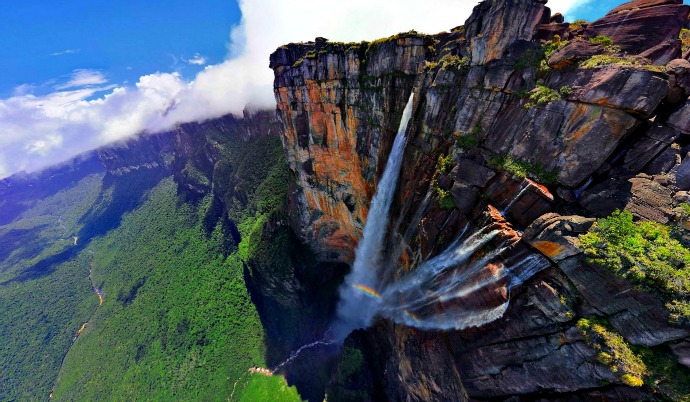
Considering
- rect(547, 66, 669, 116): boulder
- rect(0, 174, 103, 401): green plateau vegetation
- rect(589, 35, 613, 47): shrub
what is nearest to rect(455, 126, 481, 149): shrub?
rect(547, 66, 669, 116): boulder

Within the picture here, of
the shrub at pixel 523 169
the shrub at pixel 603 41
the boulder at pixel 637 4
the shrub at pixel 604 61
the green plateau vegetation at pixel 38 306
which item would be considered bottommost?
the green plateau vegetation at pixel 38 306

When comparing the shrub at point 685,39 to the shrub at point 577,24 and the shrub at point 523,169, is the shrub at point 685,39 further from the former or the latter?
the shrub at point 523,169

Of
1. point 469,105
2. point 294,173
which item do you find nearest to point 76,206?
point 294,173

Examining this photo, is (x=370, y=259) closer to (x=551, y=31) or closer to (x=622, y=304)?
(x=622, y=304)

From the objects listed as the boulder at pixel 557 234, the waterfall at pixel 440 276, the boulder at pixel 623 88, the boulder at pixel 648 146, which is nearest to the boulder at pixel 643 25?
the boulder at pixel 623 88

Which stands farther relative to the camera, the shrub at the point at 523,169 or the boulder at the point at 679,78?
the shrub at the point at 523,169

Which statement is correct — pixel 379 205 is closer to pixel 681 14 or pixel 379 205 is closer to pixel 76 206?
pixel 681 14

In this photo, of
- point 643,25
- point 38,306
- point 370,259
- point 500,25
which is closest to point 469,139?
point 500,25
